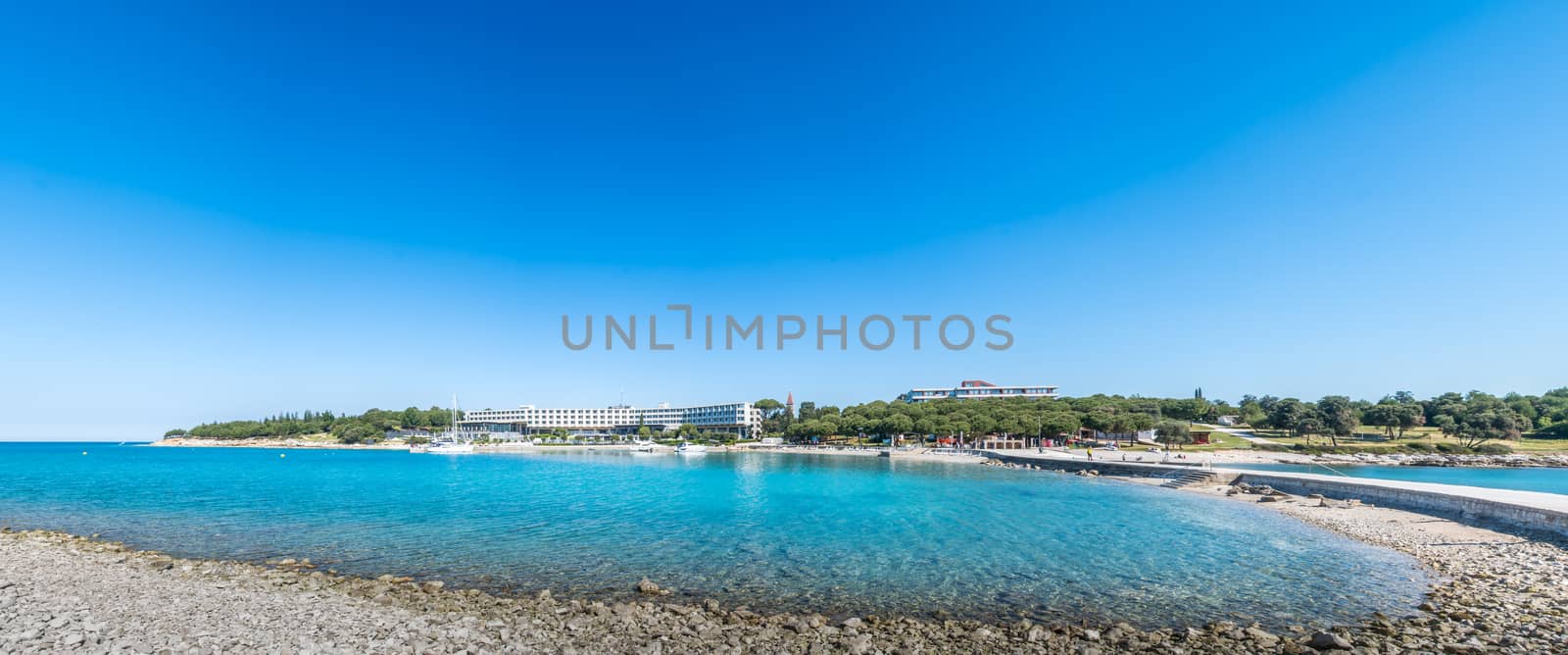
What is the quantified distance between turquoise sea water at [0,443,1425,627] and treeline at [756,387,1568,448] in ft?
179

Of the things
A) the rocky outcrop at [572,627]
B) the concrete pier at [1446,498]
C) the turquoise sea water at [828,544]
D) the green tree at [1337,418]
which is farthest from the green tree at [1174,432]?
the rocky outcrop at [572,627]

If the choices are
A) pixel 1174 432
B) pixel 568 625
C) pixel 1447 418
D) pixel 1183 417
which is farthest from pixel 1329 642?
pixel 1183 417

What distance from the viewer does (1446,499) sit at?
24.9 m

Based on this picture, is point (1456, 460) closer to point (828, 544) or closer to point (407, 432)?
point (828, 544)

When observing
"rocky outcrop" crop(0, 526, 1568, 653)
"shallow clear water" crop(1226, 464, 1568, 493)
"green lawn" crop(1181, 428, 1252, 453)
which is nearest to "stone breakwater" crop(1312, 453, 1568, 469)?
"shallow clear water" crop(1226, 464, 1568, 493)

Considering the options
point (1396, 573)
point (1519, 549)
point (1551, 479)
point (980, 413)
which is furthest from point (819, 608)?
point (980, 413)

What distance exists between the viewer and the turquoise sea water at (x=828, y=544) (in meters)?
14.9

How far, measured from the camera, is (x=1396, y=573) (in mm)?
16312

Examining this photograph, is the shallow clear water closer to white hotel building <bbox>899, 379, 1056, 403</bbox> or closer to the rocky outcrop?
the rocky outcrop

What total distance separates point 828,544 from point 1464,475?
6652cm

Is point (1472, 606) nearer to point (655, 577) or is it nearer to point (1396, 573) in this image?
point (1396, 573)

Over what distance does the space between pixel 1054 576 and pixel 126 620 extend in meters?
20.1

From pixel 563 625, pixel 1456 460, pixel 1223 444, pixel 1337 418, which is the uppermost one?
pixel 563 625

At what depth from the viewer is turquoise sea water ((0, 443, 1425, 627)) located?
588 inches
